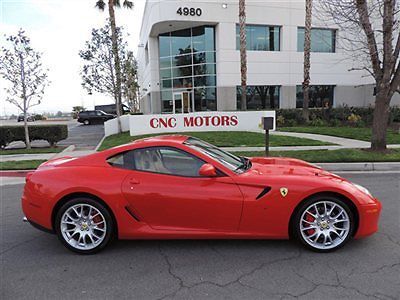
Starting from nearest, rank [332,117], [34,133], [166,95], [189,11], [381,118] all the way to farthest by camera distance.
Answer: [381,118], [34,133], [332,117], [189,11], [166,95]

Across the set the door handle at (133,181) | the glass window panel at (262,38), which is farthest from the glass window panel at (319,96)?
the door handle at (133,181)

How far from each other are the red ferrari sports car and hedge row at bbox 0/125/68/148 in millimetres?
10814

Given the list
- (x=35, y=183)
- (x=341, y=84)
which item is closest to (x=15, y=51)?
(x=35, y=183)

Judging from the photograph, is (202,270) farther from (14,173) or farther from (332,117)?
(332,117)

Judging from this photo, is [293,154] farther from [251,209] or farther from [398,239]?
[251,209]

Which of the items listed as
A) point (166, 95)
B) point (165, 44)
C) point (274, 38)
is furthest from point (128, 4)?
point (274, 38)

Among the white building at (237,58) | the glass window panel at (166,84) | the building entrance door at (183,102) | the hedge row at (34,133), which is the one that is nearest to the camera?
the hedge row at (34,133)

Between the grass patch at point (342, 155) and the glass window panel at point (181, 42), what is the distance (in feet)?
54.0

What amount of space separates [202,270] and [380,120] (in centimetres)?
850

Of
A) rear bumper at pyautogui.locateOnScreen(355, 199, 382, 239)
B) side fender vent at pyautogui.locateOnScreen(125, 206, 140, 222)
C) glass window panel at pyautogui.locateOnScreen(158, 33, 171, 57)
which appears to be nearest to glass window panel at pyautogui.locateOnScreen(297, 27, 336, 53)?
glass window panel at pyautogui.locateOnScreen(158, 33, 171, 57)

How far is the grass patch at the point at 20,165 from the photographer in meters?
8.88

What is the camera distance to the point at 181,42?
78.8 ft

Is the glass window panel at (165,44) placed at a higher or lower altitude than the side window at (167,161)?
higher

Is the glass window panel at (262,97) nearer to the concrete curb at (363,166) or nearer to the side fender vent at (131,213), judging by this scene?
the concrete curb at (363,166)
